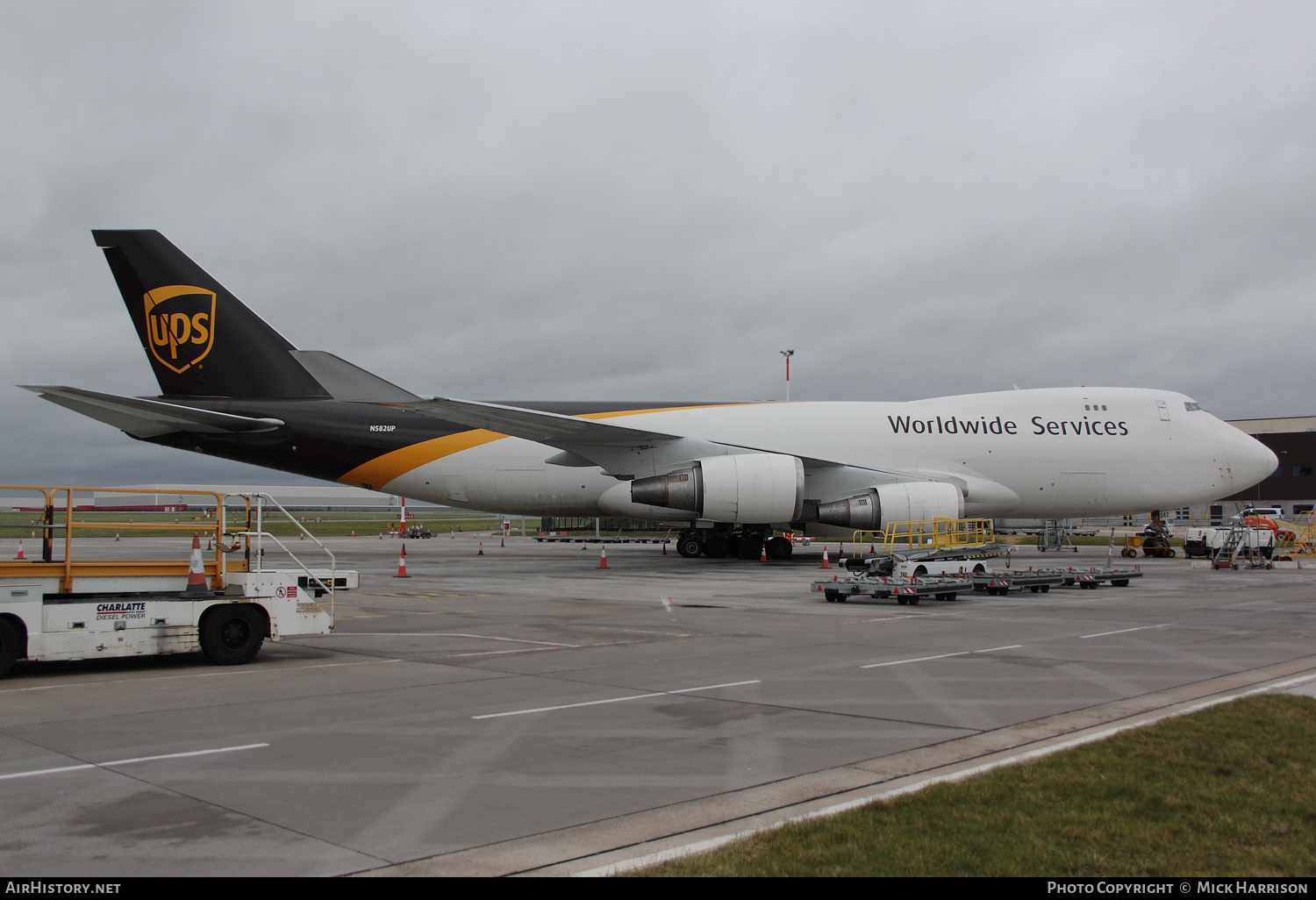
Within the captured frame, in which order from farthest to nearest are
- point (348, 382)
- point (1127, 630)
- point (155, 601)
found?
point (348, 382), point (1127, 630), point (155, 601)

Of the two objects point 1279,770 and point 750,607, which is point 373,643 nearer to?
point 750,607

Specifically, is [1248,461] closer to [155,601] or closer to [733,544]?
[733,544]

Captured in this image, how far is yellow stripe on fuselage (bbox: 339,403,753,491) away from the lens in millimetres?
25625

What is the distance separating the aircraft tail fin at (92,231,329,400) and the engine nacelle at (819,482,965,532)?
14867 mm

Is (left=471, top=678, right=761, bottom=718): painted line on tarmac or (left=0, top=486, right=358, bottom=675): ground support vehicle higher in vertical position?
(left=0, top=486, right=358, bottom=675): ground support vehicle

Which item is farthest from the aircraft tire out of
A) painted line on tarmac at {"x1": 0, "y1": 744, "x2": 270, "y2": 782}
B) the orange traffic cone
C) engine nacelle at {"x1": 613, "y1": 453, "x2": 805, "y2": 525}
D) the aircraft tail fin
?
painted line on tarmac at {"x1": 0, "y1": 744, "x2": 270, "y2": 782}

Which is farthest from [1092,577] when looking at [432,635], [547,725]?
[547,725]

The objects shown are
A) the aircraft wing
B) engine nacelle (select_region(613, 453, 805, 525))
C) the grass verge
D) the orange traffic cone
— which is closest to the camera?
the grass verge

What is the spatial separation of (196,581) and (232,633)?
0.71m

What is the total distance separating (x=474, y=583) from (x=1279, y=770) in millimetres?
17316

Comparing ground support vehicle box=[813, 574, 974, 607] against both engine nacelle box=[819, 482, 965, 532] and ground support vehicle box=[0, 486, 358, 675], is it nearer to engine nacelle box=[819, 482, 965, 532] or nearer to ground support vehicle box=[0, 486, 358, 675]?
engine nacelle box=[819, 482, 965, 532]

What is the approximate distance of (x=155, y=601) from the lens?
931 centimetres

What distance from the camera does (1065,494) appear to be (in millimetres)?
27344

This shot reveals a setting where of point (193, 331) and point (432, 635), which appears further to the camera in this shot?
point (193, 331)
